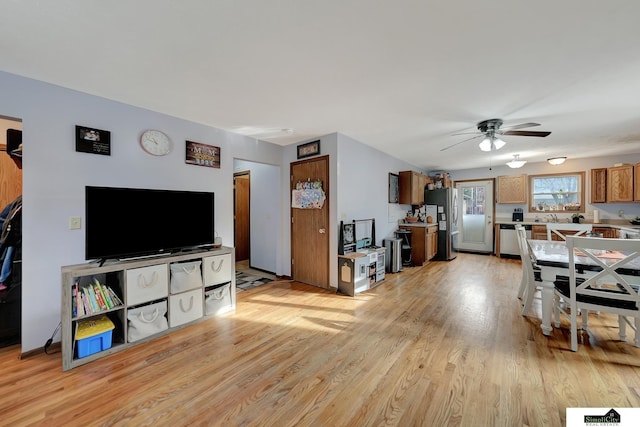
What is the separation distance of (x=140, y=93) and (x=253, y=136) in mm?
1552

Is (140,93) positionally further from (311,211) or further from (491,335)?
(491,335)

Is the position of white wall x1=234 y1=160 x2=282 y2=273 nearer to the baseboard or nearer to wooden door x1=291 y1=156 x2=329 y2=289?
wooden door x1=291 y1=156 x2=329 y2=289

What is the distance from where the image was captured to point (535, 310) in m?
2.97

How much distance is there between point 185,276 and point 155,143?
5.05 feet

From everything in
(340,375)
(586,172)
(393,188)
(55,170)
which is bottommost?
(340,375)

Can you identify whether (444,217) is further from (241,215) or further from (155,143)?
(155,143)

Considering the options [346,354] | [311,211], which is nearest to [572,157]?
[311,211]

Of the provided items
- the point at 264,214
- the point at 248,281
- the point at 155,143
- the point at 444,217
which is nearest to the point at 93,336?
the point at 155,143

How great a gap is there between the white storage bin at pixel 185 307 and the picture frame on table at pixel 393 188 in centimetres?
400

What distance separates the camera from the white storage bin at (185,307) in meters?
2.54

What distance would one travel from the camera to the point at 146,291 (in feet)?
7.68

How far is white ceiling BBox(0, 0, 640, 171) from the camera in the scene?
1421mm

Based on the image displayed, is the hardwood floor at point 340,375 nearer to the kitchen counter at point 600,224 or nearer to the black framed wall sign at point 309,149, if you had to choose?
the black framed wall sign at point 309,149

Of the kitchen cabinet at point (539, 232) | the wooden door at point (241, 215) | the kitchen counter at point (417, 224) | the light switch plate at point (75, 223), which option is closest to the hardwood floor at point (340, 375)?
the light switch plate at point (75, 223)
